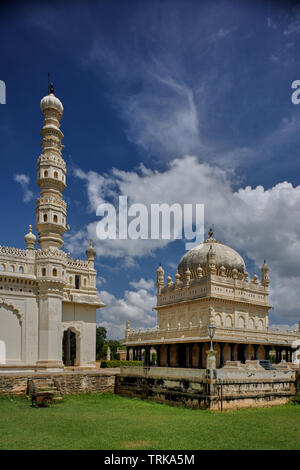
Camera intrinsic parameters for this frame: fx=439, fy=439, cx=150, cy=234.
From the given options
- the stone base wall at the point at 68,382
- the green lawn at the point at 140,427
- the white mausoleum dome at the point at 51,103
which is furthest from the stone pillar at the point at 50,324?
the white mausoleum dome at the point at 51,103

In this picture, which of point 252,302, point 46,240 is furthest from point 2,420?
point 252,302

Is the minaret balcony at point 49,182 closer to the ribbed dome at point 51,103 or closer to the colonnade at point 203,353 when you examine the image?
the ribbed dome at point 51,103

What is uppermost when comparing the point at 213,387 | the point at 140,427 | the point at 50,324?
the point at 50,324

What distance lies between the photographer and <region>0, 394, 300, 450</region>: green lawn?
42.0 feet

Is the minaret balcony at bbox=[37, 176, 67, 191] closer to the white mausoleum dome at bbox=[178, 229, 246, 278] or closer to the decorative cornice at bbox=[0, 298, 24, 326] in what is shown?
the decorative cornice at bbox=[0, 298, 24, 326]

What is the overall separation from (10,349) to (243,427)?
49.4 ft

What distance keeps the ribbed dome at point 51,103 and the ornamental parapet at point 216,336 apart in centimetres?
1805

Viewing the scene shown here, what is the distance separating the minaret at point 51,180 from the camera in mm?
28734

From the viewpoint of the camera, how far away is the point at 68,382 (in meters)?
23.5

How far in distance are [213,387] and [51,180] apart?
17122 millimetres

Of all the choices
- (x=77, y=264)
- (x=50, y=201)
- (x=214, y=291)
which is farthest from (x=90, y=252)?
(x=214, y=291)

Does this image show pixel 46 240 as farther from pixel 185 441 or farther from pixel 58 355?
pixel 185 441

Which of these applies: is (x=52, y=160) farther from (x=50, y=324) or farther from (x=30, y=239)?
(x=50, y=324)

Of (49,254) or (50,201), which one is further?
(50,201)
